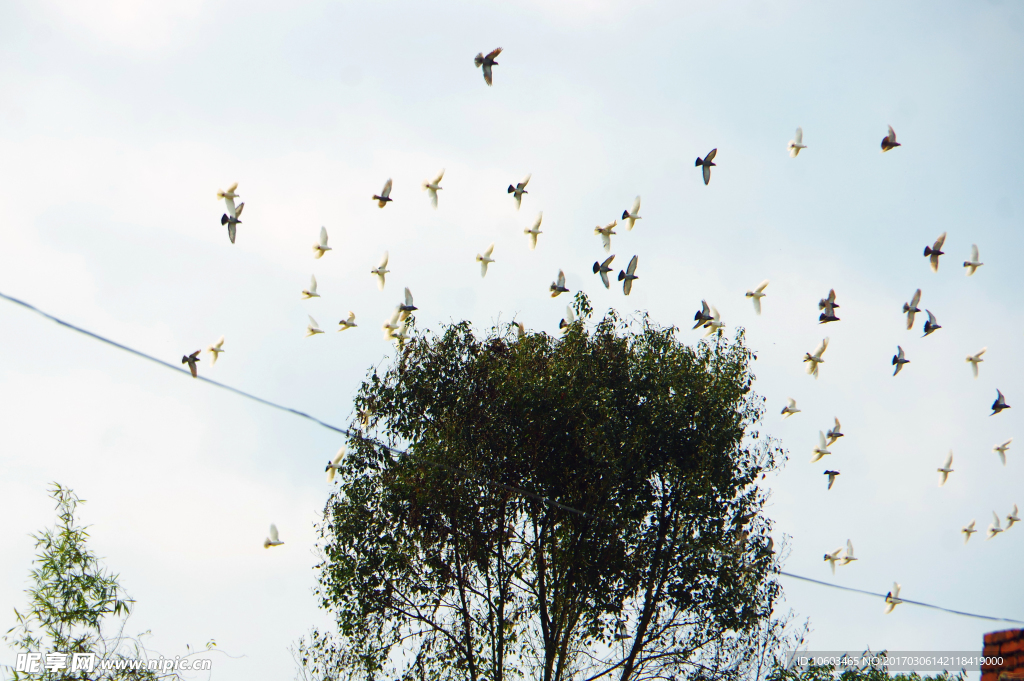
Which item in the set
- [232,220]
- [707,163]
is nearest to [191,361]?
[232,220]

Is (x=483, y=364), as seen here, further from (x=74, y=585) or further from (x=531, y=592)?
(x=74, y=585)

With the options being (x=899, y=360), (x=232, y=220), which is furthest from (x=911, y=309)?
(x=232, y=220)

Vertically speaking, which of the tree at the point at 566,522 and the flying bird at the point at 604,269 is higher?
the flying bird at the point at 604,269

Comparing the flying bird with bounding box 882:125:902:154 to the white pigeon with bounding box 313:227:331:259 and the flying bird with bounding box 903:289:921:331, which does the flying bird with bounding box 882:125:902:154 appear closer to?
the flying bird with bounding box 903:289:921:331

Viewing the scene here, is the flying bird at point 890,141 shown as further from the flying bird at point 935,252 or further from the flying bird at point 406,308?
the flying bird at point 406,308

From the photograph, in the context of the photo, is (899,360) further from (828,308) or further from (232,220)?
(232,220)

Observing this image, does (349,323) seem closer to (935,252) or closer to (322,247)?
(322,247)

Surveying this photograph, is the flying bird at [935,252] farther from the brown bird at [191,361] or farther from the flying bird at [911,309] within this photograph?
the brown bird at [191,361]

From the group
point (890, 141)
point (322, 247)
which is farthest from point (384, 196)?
point (890, 141)

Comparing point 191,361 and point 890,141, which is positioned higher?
point 890,141

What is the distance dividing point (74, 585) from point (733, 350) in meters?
14.0

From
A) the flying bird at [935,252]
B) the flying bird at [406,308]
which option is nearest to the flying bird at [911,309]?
the flying bird at [935,252]

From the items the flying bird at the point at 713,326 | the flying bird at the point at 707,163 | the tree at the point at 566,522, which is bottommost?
A: the tree at the point at 566,522

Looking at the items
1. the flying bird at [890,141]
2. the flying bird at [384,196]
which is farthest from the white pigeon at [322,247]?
the flying bird at [890,141]
